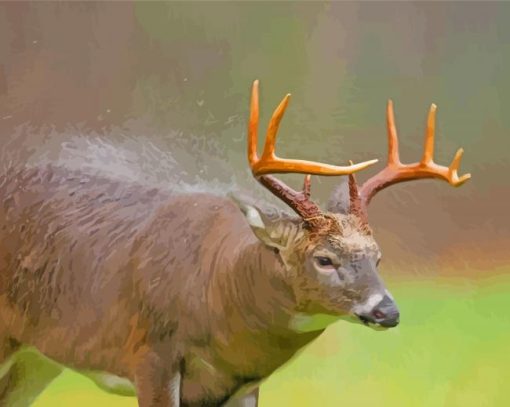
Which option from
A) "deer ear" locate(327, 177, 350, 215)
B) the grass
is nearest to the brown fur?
"deer ear" locate(327, 177, 350, 215)

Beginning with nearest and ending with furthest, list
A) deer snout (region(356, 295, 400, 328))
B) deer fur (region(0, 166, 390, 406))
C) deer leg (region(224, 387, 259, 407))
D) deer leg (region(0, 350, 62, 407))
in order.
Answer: deer snout (region(356, 295, 400, 328))
deer fur (region(0, 166, 390, 406))
deer leg (region(224, 387, 259, 407))
deer leg (region(0, 350, 62, 407))

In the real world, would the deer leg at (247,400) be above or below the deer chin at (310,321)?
below

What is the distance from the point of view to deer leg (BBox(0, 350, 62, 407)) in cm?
176

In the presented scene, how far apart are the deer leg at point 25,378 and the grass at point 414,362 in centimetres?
10

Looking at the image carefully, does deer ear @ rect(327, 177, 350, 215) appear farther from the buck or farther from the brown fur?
the brown fur

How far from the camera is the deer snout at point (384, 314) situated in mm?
1319

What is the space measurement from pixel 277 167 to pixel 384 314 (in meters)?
0.26

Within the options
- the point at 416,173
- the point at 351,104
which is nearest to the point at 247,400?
the point at 416,173

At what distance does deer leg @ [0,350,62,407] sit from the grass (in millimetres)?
99

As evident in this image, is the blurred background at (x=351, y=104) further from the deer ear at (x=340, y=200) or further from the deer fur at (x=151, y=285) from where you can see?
the deer ear at (x=340, y=200)

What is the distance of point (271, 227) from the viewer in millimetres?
1406

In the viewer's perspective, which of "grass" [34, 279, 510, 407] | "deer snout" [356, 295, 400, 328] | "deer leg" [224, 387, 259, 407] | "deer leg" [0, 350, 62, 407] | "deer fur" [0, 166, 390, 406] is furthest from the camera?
"grass" [34, 279, 510, 407]

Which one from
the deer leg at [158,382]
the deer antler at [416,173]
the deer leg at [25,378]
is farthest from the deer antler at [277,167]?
the deer leg at [25,378]

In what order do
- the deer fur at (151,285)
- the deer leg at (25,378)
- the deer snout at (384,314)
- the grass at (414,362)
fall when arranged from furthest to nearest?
the grass at (414,362), the deer leg at (25,378), the deer fur at (151,285), the deer snout at (384,314)
